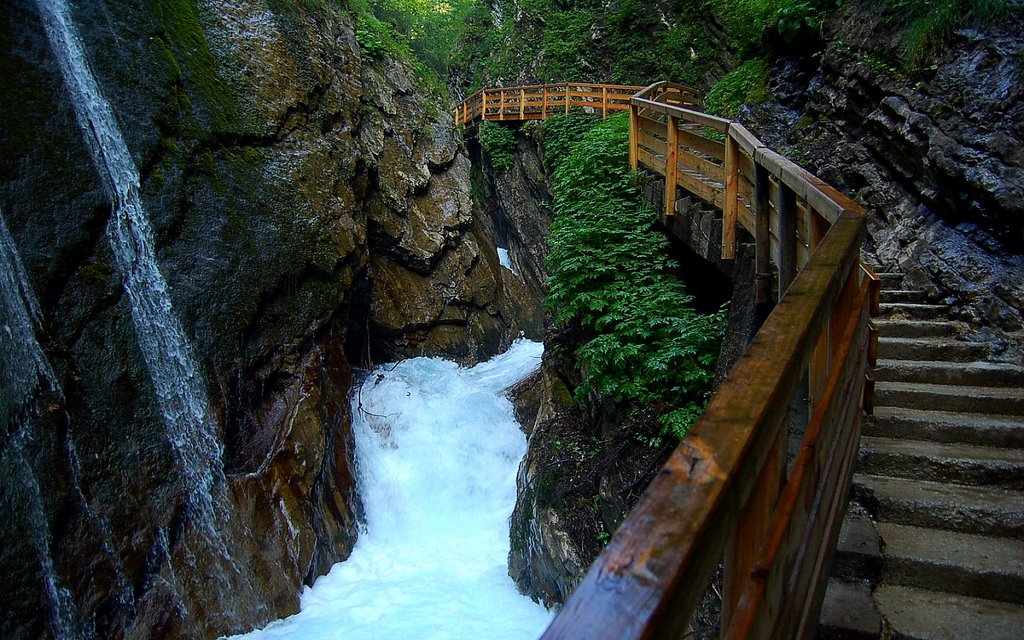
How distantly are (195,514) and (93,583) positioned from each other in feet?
3.49

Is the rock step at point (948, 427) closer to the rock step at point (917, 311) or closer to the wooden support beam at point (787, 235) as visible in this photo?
the wooden support beam at point (787, 235)

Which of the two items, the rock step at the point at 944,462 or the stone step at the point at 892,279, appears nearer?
the rock step at the point at 944,462

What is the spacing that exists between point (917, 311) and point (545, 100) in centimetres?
1580

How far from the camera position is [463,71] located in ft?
87.0

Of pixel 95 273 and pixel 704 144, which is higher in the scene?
pixel 704 144

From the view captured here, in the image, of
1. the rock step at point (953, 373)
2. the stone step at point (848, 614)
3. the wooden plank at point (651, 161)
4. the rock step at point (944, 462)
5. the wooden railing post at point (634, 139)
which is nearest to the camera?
the stone step at point (848, 614)

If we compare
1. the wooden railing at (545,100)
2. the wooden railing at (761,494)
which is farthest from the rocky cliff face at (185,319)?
the wooden railing at (545,100)

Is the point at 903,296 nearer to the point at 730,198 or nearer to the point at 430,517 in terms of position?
the point at 730,198

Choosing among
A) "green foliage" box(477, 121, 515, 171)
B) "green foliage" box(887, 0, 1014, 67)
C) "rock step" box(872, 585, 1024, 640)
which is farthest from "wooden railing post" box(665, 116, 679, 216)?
"green foliage" box(477, 121, 515, 171)

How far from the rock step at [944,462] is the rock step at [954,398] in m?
0.42

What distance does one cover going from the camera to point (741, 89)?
10594mm

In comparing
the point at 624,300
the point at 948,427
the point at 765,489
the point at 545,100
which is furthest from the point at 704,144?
the point at 545,100

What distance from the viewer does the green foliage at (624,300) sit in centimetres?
593

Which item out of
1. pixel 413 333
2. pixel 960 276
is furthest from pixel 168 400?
pixel 960 276
